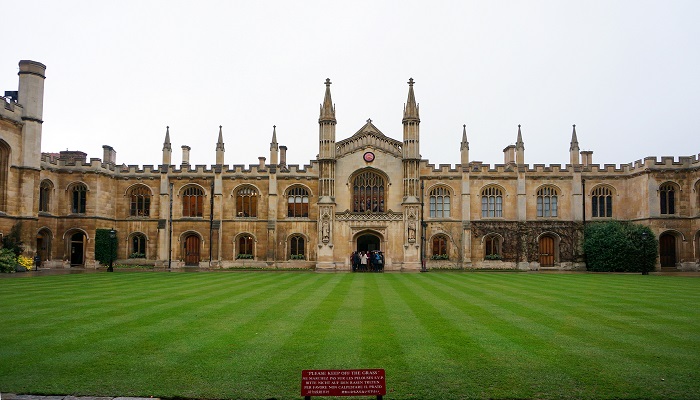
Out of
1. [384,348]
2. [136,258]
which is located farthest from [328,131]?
[384,348]

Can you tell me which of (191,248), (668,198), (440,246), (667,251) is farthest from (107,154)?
(667,251)

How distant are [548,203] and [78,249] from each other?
40.3 meters

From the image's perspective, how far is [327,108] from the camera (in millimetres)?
41812

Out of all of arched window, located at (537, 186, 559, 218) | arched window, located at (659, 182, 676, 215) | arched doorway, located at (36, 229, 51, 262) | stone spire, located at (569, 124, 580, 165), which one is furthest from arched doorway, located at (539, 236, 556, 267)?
arched doorway, located at (36, 229, 51, 262)

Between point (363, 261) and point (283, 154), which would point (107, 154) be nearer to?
point (283, 154)

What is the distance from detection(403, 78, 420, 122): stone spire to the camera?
1636 inches

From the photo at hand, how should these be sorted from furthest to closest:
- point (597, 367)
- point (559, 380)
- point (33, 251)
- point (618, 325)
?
point (33, 251) < point (618, 325) < point (597, 367) < point (559, 380)

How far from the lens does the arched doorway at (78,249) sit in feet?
140

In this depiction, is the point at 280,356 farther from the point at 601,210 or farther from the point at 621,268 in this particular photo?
the point at 601,210

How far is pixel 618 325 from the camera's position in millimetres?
12141

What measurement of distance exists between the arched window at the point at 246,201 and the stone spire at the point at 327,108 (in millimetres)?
8946

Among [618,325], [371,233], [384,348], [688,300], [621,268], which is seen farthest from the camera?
[371,233]

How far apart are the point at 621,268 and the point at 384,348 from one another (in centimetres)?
3527

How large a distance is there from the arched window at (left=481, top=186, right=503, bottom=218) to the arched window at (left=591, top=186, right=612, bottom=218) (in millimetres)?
7820
